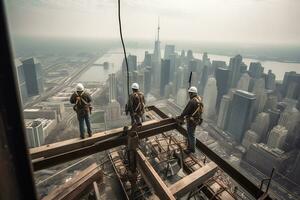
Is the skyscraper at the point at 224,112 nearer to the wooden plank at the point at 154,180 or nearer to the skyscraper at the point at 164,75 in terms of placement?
the skyscraper at the point at 164,75

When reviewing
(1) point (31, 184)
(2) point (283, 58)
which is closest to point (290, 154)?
(1) point (31, 184)

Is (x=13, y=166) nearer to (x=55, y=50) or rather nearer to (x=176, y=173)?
(x=176, y=173)

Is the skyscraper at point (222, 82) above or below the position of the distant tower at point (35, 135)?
above

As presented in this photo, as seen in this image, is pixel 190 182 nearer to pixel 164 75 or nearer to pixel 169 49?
pixel 164 75

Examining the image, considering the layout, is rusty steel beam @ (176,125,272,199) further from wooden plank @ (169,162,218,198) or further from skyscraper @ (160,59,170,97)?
skyscraper @ (160,59,170,97)

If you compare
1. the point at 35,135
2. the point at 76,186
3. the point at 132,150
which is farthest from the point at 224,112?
the point at 76,186

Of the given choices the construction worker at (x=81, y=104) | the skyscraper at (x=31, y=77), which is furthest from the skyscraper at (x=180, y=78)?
the construction worker at (x=81, y=104)

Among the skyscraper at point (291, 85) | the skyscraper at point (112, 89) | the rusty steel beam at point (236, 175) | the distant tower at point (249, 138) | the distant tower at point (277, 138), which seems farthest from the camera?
the skyscraper at point (112, 89)

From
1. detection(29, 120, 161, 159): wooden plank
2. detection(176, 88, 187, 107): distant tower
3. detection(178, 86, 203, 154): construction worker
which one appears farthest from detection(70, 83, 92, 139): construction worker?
detection(176, 88, 187, 107): distant tower
